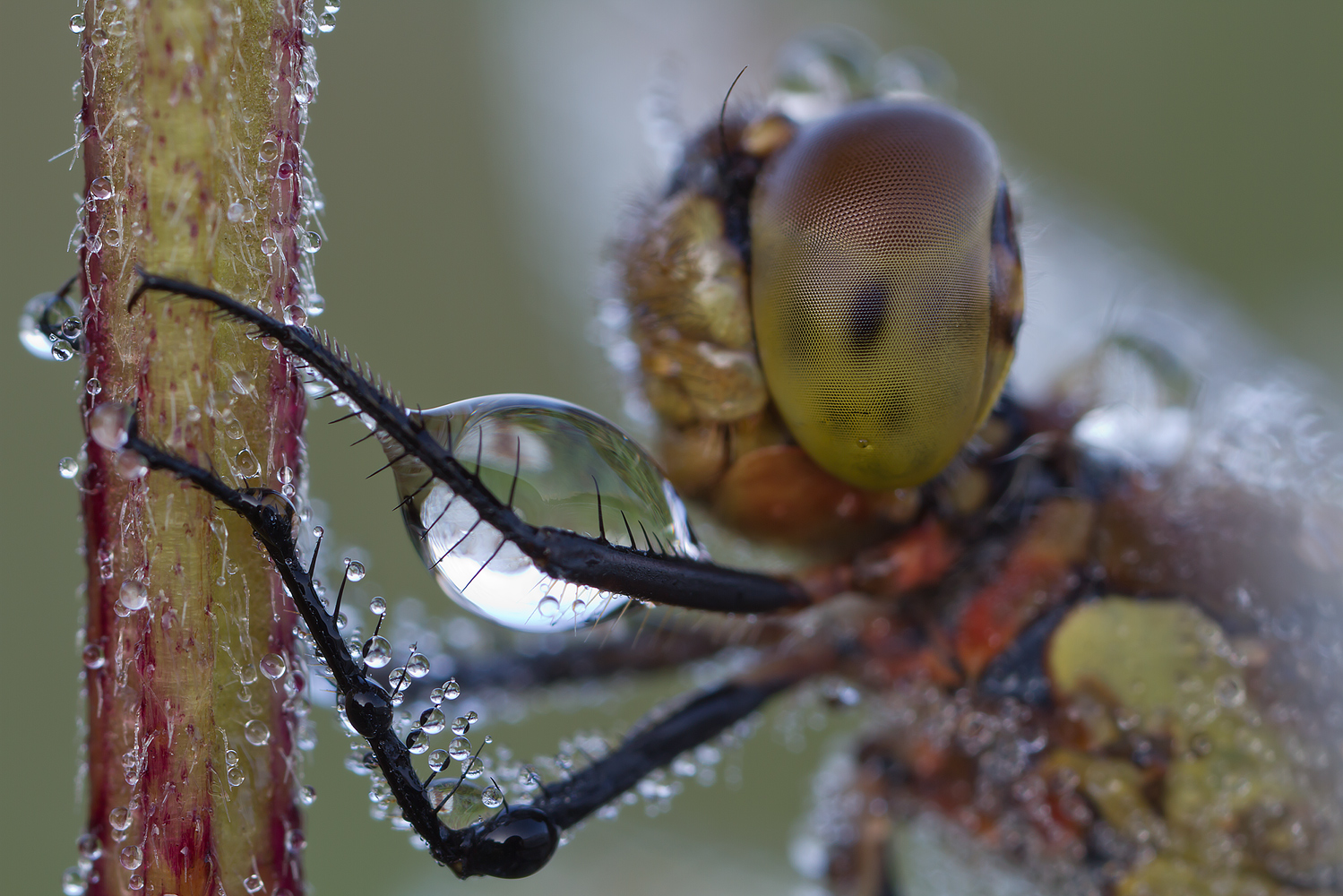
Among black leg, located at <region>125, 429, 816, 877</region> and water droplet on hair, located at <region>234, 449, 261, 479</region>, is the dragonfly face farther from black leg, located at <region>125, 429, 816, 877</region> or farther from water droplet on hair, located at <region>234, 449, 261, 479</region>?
water droplet on hair, located at <region>234, 449, 261, 479</region>

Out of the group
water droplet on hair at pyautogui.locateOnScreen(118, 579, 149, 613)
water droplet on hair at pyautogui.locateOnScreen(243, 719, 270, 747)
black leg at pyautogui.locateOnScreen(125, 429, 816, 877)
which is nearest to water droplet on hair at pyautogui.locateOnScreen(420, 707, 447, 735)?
black leg at pyautogui.locateOnScreen(125, 429, 816, 877)

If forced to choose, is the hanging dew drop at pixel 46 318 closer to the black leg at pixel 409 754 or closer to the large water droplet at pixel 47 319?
the large water droplet at pixel 47 319

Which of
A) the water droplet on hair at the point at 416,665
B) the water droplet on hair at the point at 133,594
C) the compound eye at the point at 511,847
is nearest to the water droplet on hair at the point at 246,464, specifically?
the water droplet on hair at the point at 133,594

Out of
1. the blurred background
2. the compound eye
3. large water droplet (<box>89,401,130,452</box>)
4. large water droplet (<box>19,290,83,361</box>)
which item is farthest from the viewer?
the blurred background

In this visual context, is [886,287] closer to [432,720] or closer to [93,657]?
[432,720]

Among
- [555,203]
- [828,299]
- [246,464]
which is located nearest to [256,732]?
[246,464]

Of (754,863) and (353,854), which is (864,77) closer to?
(754,863)

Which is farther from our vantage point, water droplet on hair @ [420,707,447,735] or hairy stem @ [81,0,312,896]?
water droplet on hair @ [420,707,447,735]

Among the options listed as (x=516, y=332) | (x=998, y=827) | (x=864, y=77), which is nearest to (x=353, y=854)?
(x=516, y=332)
